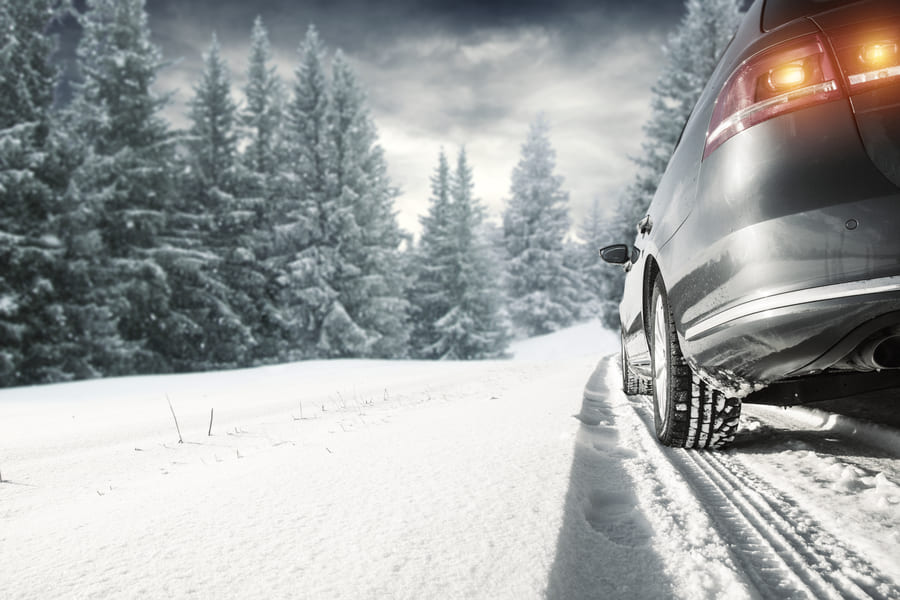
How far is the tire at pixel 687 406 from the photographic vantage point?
6.49ft

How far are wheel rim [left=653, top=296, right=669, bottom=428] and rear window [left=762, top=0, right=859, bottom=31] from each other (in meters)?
1.10

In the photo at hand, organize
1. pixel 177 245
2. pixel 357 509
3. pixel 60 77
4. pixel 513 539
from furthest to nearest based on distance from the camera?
pixel 177 245 → pixel 60 77 → pixel 357 509 → pixel 513 539

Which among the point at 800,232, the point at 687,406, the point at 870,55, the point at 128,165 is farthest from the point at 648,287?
the point at 128,165

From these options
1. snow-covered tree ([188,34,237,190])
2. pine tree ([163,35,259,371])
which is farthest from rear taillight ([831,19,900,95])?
snow-covered tree ([188,34,237,190])

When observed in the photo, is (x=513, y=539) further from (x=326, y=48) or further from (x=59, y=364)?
(x=326, y=48)

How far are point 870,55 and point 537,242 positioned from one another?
33211 millimetres

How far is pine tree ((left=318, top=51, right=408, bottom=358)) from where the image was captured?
19517 millimetres

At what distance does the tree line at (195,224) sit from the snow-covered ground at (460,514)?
45.5 ft

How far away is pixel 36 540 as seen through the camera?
1.17m

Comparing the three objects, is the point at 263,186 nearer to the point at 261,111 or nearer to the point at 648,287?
the point at 261,111

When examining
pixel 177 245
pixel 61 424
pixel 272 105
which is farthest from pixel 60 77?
pixel 61 424

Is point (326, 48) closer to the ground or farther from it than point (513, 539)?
farther from it

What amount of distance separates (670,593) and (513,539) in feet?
1.07

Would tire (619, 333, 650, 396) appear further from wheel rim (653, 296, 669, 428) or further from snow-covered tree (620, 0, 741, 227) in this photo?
snow-covered tree (620, 0, 741, 227)
